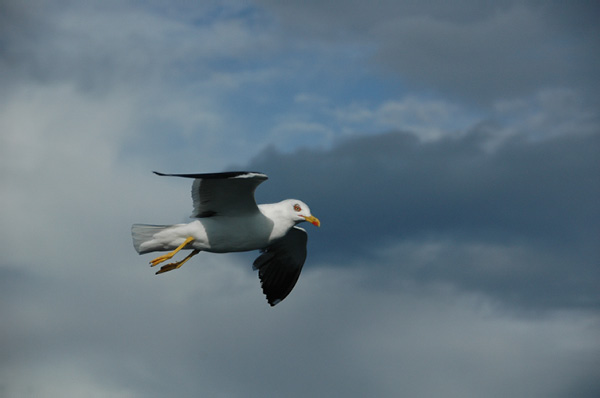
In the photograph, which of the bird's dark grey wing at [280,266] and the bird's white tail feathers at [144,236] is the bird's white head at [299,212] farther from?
the bird's white tail feathers at [144,236]

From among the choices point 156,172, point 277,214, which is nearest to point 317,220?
A: point 277,214

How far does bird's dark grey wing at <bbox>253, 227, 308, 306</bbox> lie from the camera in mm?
22750

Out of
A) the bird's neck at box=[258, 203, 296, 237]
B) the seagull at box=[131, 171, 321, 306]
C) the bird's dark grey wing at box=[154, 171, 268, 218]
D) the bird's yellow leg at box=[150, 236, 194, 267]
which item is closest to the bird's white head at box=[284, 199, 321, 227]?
the seagull at box=[131, 171, 321, 306]

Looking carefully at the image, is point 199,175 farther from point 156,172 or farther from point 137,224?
point 137,224

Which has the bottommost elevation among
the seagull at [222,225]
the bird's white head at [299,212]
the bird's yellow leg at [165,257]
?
the bird's yellow leg at [165,257]

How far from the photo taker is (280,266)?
2316 cm

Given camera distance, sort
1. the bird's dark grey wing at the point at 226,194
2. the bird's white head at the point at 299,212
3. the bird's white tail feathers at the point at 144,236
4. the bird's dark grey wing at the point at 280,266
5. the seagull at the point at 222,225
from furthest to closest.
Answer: the bird's dark grey wing at the point at 280,266 → the bird's white head at the point at 299,212 → the bird's white tail feathers at the point at 144,236 → the seagull at the point at 222,225 → the bird's dark grey wing at the point at 226,194

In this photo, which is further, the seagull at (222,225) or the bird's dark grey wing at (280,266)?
the bird's dark grey wing at (280,266)

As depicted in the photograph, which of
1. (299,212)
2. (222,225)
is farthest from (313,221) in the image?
(222,225)

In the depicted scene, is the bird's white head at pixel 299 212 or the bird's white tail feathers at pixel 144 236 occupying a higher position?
the bird's white head at pixel 299 212

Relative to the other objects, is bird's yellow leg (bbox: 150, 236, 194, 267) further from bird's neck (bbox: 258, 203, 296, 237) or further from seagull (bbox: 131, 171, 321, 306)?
bird's neck (bbox: 258, 203, 296, 237)

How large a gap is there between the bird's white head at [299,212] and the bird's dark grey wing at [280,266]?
2701mm

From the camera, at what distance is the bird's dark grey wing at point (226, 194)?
1795 cm

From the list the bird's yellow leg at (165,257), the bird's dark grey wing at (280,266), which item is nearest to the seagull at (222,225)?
the bird's yellow leg at (165,257)
